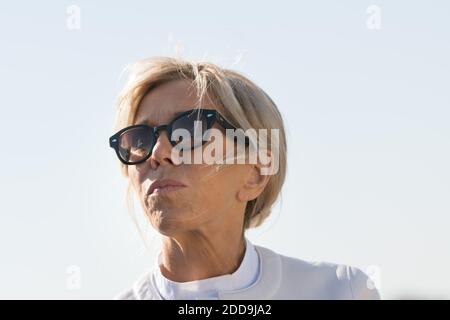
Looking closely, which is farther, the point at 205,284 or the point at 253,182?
the point at 253,182

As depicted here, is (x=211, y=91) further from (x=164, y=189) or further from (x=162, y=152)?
(x=164, y=189)

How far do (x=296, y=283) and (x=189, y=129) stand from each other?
106cm

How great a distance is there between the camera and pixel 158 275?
7.20m

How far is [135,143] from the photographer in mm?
7145

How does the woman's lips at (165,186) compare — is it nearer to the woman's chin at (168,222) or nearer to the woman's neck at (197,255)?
the woman's chin at (168,222)

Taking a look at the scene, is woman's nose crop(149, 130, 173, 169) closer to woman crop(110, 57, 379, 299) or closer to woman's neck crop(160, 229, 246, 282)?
woman crop(110, 57, 379, 299)

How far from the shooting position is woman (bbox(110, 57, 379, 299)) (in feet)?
22.9

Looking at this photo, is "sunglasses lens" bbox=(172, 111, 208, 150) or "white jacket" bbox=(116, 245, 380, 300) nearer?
"sunglasses lens" bbox=(172, 111, 208, 150)

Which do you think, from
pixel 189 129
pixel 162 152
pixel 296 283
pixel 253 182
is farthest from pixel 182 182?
pixel 296 283

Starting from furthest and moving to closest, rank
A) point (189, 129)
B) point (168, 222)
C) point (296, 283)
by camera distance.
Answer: point (296, 283) < point (189, 129) < point (168, 222)

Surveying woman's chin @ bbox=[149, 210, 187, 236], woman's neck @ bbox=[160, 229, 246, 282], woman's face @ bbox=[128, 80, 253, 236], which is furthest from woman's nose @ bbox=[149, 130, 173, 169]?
woman's neck @ bbox=[160, 229, 246, 282]
